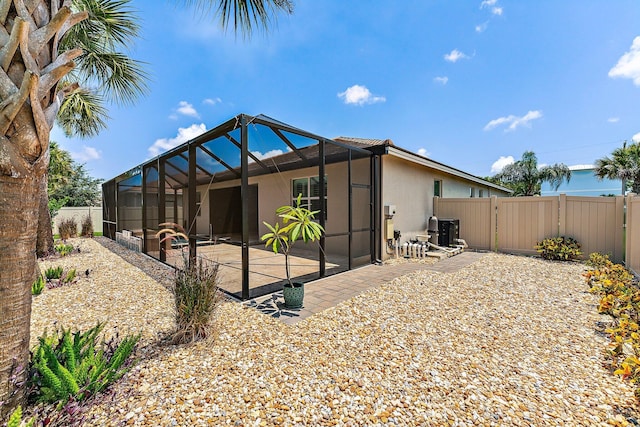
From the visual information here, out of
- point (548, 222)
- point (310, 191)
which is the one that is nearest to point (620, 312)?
point (548, 222)

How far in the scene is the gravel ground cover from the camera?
1823 millimetres

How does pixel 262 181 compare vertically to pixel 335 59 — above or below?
below

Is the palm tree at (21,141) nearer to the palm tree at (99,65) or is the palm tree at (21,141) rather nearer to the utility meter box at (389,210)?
the palm tree at (99,65)

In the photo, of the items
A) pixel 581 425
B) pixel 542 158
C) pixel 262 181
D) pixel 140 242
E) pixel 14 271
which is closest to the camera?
pixel 14 271

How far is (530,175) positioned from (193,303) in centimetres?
3098

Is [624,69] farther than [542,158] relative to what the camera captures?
No

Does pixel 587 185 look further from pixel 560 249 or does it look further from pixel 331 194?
pixel 331 194

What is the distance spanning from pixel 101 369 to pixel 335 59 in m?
9.12

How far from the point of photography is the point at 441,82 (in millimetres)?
9227

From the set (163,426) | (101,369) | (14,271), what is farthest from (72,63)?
(163,426)

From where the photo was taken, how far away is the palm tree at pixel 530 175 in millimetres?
24797

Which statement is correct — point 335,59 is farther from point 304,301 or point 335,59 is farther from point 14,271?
point 14,271

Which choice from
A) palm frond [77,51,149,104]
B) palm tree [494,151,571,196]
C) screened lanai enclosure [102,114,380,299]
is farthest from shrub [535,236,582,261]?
palm tree [494,151,571,196]

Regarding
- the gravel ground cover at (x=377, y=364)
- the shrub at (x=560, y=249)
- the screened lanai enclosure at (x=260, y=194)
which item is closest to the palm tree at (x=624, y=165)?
the shrub at (x=560, y=249)
